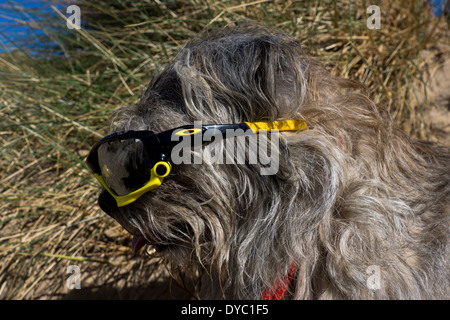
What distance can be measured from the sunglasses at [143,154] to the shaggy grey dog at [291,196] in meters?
0.04

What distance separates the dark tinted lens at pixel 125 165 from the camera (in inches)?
65.5

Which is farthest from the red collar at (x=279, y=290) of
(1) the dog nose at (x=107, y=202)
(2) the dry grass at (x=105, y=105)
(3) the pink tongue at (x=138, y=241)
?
(2) the dry grass at (x=105, y=105)

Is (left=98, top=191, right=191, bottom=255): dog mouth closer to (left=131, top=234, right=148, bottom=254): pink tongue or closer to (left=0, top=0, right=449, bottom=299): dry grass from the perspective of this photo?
(left=131, top=234, right=148, bottom=254): pink tongue

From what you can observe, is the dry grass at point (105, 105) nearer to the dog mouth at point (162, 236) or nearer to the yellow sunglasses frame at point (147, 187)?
the dog mouth at point (162, 236)

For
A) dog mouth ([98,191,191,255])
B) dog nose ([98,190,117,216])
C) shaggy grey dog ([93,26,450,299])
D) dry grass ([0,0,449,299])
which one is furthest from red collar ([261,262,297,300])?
dry grass ([0,0,449,299])

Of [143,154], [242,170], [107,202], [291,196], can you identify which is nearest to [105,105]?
[107,202]

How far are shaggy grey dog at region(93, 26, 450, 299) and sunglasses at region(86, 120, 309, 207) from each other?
0.04 m

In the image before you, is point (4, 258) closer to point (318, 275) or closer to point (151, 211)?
point (151, 211)

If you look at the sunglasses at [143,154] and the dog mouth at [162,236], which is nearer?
the sunglasses at [143,154]

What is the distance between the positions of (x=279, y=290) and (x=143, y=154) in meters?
0.78

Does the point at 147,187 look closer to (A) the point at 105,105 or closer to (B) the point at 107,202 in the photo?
(B) the point at 107,202

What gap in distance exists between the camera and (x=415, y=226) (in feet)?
5.62
